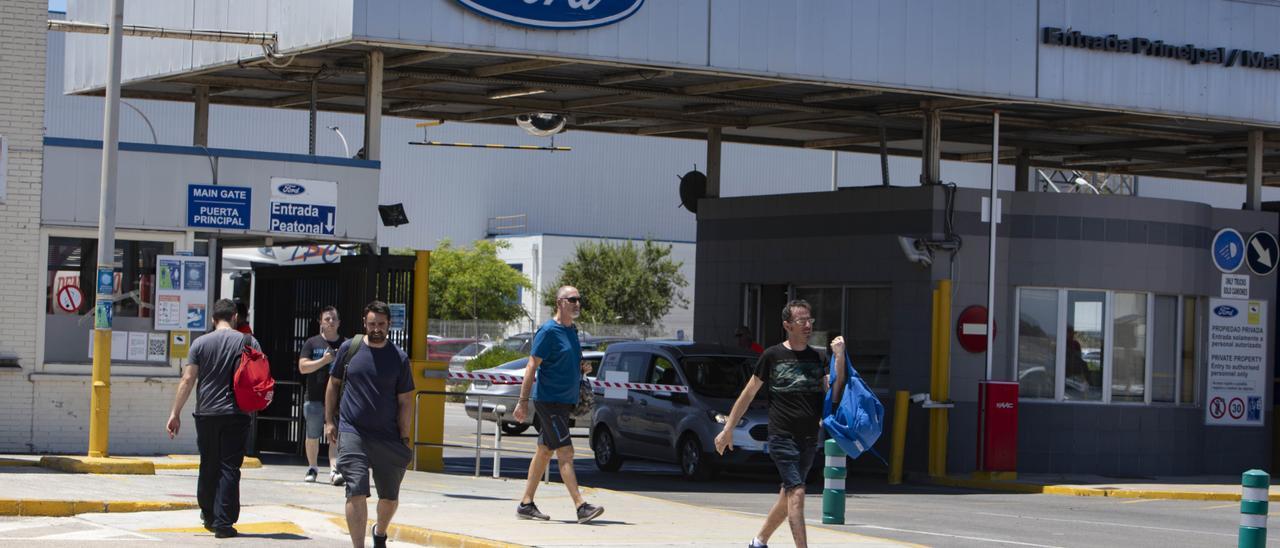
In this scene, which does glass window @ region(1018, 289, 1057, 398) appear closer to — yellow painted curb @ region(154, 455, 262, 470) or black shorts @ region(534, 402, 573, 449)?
yellow painted curb @ region(154, 455, 262, 470)

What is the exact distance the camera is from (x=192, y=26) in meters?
21.1

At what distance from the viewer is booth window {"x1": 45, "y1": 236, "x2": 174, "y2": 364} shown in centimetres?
1830

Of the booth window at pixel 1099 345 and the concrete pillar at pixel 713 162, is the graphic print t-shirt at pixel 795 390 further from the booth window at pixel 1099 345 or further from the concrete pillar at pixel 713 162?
the concrete pillar at pixel 713 162

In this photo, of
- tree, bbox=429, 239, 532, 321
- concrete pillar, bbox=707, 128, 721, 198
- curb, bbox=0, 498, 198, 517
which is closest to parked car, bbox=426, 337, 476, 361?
tree, bbox=429, 239, 532, 321

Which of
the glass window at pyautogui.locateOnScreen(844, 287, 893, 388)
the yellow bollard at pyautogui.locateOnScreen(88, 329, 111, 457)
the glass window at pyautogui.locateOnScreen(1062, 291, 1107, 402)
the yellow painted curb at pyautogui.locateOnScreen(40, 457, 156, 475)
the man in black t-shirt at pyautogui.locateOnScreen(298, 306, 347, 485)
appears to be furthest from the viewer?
the glass window at pyautogui.locateOnScreen(844, 287, 893, 388)

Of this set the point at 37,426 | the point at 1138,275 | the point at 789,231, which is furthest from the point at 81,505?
the point at 1138,275

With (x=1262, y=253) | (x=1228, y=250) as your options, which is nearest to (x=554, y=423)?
(x=1228, y=250)

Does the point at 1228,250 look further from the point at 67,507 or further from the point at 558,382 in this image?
the point at 67,507

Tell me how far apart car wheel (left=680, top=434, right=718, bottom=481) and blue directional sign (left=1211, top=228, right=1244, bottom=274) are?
28.0 ft

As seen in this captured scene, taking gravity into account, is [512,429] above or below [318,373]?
below

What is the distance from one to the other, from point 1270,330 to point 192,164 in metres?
15.7

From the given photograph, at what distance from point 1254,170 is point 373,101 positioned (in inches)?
526

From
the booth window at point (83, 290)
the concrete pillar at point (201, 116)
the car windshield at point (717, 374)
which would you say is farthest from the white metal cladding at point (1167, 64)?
the booth window at point (83, 290)

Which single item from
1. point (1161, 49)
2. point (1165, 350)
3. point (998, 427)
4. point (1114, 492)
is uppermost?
point (1161, 49)
